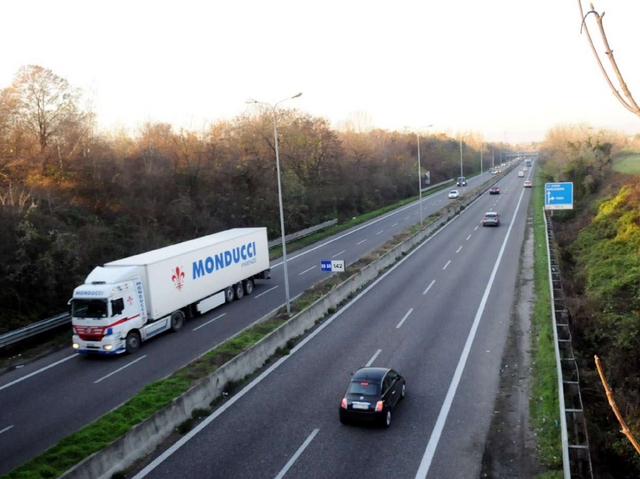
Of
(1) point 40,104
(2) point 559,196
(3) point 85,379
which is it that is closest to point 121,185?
(1) point 40,104

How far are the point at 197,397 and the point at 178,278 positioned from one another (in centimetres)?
971

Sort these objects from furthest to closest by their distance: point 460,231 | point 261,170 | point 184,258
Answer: point 261,170
point 460,231
point 184,258

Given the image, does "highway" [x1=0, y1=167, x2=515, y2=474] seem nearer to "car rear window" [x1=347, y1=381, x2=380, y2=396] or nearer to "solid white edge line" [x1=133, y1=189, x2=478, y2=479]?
"solid white edge line" [x1=133, y1=189, x2=478, y2=479]

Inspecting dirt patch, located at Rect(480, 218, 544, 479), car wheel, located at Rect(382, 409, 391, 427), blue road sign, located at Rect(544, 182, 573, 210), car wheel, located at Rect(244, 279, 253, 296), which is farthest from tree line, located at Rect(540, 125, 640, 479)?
car wheel, located at Rect(244, 279, 253, 296)

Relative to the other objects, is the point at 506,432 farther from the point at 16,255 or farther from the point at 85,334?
the point at 16,255

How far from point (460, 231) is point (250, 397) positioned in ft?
117

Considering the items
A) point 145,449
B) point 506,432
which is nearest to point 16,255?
point 145,449

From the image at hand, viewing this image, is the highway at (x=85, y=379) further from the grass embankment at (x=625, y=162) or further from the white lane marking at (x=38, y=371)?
the grass embankment at (x=625, y=162)

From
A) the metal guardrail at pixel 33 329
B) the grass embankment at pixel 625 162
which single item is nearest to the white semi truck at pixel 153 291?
the metal guardrail at pixel 33 329

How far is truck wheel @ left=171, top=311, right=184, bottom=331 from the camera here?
24469 mm

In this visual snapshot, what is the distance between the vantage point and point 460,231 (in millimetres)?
48719

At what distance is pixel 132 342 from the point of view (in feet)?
72.1

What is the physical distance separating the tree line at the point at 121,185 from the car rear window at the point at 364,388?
1801cm

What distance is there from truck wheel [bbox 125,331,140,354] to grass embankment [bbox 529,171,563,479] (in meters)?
15.5
